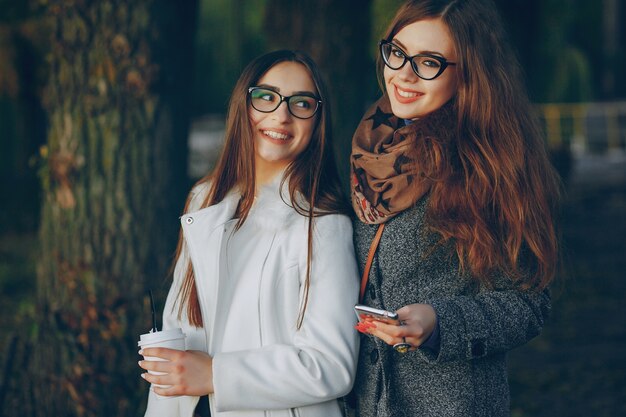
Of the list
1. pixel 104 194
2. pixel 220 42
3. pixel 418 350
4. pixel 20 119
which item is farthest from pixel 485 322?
pixel 20 119

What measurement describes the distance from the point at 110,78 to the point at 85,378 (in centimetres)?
146

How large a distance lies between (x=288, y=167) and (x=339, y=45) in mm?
4775

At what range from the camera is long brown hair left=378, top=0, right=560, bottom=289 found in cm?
236

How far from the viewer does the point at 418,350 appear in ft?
7.60

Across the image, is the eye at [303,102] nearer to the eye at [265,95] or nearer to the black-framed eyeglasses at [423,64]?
the eye at [265,95]

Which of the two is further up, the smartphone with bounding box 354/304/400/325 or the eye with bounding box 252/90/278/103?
the eye with bounding box 252/90/278/103

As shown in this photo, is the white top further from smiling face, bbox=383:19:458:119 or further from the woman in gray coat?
smiling face, bbox=383:19:458:119

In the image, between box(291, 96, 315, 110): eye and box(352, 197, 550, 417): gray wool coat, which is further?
box(291, 96, 315, 110): eye

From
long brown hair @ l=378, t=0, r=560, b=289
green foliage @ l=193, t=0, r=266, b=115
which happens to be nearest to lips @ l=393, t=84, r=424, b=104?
long brown hair @ l=378, t=0, r=560, b=289

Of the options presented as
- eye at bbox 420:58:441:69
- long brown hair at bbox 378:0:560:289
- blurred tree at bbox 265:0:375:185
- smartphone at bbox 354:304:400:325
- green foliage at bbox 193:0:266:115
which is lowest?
smartphone at bbox 354:304:400:325

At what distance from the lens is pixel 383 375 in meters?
2.42

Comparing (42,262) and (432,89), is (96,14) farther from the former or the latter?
(432,89)

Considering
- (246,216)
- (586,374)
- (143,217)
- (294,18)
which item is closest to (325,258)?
(246,216)

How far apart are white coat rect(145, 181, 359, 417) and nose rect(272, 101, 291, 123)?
22 cm
